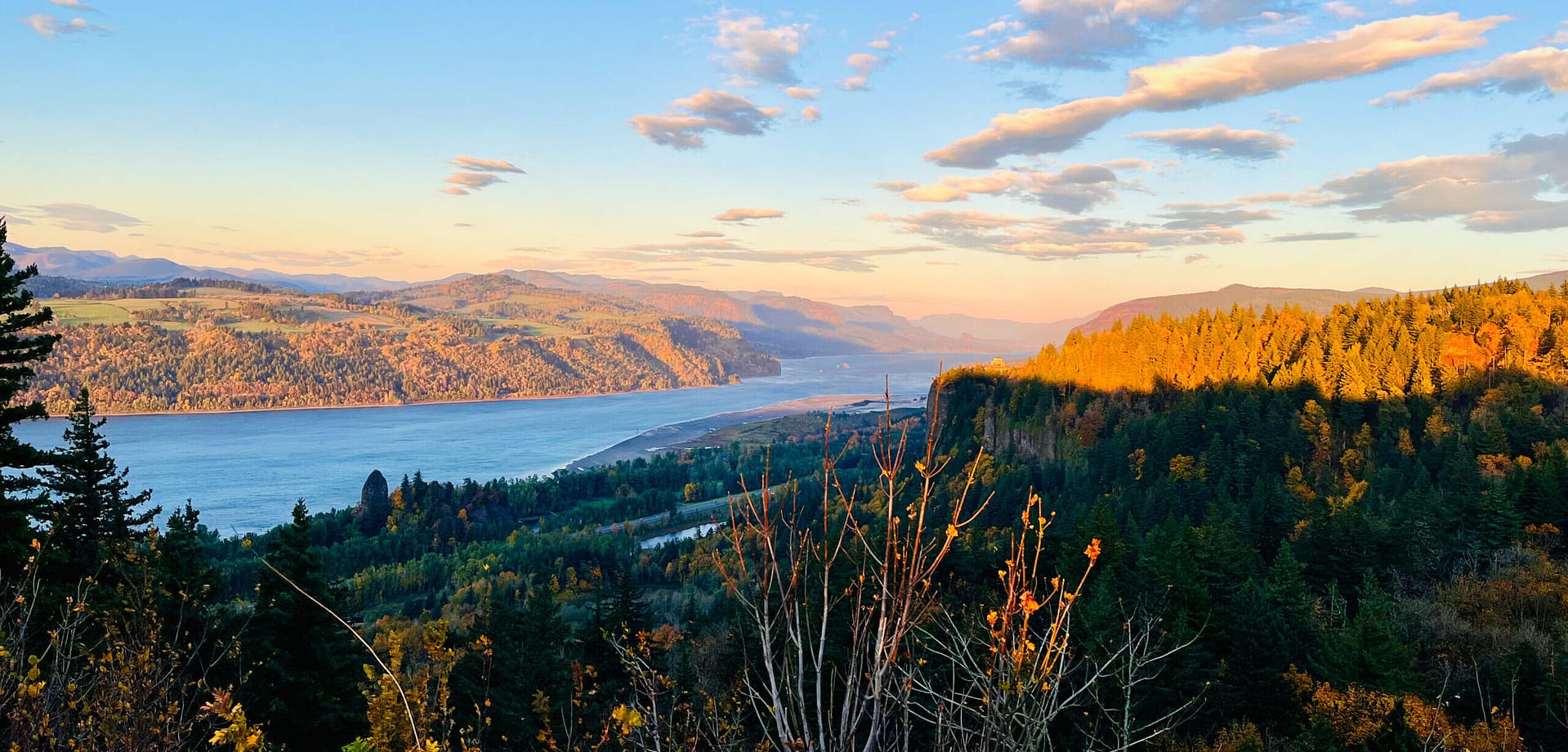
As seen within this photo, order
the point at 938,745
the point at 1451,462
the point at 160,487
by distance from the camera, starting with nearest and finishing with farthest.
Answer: the point at 938,745 < the point at 1451,462 < the point at 160,487

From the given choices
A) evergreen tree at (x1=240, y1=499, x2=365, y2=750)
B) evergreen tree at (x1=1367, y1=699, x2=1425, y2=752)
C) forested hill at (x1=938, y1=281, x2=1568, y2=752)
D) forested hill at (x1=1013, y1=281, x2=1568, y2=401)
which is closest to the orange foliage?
forested hill at (x1=938, y1=281, x2=1568, y2=752)

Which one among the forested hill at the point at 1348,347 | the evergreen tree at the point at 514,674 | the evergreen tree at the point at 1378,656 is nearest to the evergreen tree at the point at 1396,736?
the evergreen tree at the point at 1378,656

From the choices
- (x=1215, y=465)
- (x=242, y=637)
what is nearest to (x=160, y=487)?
(x=242, y=637)

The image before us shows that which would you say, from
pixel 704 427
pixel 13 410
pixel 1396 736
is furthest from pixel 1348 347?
pixel 704 427

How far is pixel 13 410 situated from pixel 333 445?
11896 centimetres

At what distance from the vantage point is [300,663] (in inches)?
551

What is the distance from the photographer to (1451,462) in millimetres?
37625

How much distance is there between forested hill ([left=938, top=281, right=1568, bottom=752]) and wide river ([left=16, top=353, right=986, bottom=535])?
203ft

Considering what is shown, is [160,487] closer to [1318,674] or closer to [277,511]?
[277,511]

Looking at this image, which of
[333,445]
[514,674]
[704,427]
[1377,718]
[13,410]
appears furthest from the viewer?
[704,427]

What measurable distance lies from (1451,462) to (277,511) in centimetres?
8430

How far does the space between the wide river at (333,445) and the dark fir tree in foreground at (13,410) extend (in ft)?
206

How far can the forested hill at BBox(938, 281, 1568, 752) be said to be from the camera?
1812 centimetres

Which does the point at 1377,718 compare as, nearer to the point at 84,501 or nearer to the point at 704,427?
the point at 84,501
